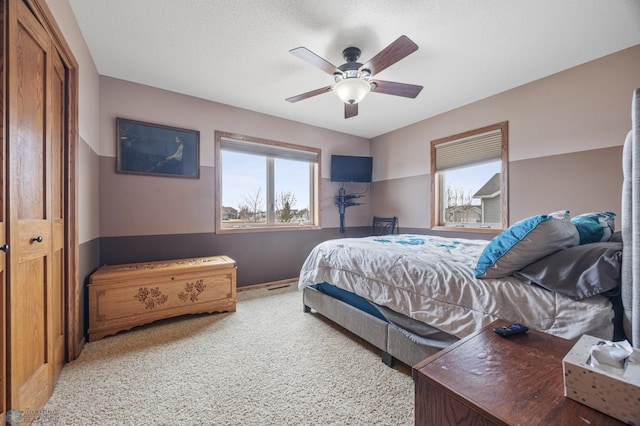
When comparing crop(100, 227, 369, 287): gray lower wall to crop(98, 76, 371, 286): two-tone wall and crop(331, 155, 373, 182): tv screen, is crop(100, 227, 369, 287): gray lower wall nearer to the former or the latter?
→ crop(98, 76, 371, 286): two-tone wall

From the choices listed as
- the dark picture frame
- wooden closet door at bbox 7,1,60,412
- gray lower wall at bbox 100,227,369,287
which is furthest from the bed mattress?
the dark picture frame

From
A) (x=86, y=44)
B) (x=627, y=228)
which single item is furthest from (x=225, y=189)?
(x=627, y=228)

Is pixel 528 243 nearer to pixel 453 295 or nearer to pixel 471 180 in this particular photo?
pixel 453 295

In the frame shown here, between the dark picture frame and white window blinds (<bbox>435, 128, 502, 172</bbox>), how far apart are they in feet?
11.4

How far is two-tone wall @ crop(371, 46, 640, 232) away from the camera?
236cm

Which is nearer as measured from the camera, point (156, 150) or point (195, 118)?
point (156, 150)

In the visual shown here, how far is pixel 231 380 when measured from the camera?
169 centimetres

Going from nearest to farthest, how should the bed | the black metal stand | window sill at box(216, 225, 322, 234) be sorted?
1. the bed
2. window sill at box(216, 225, 322, 234)
3. the black metal stand

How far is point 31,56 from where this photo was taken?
54.1 inches

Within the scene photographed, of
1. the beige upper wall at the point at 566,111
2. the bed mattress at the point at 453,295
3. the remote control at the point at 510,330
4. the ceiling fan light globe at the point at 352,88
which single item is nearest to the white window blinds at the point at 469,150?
the beige upper wall at the point at 566,111

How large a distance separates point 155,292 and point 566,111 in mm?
4617

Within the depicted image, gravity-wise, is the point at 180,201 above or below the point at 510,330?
above

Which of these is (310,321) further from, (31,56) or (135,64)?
(135,64)

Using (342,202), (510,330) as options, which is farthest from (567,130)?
(342,202)
